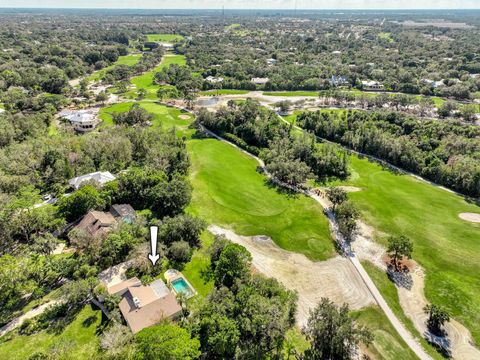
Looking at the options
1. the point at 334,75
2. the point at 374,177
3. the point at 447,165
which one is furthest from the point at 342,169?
the point at 334,75

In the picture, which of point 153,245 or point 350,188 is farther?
point 350,188

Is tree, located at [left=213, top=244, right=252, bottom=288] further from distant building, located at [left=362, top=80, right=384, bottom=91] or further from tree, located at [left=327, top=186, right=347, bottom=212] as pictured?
distant building, located at [left=362, top=80, right=384, bottom=91]

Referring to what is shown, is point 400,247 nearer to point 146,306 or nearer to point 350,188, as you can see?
point 350,188

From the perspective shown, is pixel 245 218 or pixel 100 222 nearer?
pixel 100 222

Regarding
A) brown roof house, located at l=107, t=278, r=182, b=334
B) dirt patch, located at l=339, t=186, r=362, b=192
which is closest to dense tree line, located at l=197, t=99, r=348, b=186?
dirt patch, located at l=339, t=186, r=362, b=192

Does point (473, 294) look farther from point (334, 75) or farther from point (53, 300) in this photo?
point (334, 75)

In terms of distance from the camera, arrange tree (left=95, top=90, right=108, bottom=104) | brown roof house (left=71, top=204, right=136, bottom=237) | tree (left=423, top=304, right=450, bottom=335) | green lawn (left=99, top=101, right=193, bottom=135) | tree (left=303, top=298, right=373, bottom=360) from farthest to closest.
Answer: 1. tree (left=95, top=90, right=108, bottom=104)
2. green lawn (left=99, top=101, right=193, bottom=135)
3. brown roof house (left=71, top=204, right=136, bottom=237)
4. tree (left=423, top=304, right=450, bottom=335)
5. tree (left=303, top=298, right=373, bottom=360)

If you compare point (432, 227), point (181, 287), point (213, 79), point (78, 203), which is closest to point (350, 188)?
point (432, 227)
